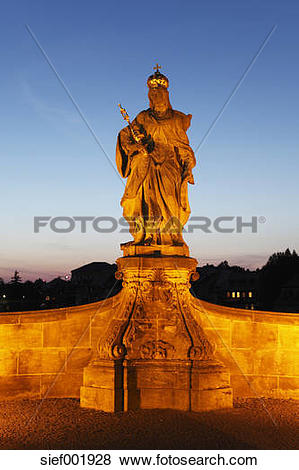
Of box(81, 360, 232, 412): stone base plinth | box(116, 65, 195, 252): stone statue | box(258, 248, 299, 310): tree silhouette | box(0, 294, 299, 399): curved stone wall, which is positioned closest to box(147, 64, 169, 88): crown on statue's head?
box(116, 65, 195, 252): stone statue

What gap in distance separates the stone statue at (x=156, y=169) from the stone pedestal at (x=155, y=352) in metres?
0.62

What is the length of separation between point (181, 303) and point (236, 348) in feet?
5.98

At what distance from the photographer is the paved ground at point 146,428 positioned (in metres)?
7.71

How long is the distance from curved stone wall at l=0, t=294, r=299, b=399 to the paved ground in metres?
0.92

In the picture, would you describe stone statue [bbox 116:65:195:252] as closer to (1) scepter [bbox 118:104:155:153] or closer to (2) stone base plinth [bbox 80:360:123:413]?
(1) scepter [bbox 118:104:155:153]

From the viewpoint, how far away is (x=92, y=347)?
37.9 ft

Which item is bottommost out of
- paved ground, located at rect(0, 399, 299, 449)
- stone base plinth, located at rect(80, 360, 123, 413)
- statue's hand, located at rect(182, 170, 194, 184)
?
paved ground, located at rect(0, 399, 299, 449)

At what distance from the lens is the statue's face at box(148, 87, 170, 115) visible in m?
11.7

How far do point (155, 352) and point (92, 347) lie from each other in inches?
74.3

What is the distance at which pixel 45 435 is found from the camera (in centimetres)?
824

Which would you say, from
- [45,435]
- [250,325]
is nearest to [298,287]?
[250,325]

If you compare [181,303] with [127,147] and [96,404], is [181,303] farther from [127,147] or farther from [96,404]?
[127,147]

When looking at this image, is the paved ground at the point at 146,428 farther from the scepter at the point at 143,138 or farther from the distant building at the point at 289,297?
the distant building at the point at 289,297

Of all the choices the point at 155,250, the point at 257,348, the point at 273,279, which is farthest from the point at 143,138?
the point at 273,279
